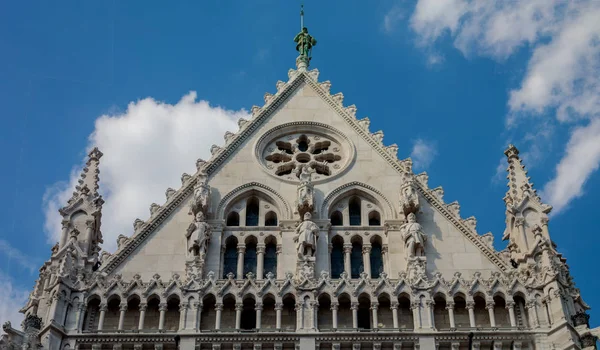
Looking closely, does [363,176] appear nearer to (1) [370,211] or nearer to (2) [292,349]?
(1) [370,211]

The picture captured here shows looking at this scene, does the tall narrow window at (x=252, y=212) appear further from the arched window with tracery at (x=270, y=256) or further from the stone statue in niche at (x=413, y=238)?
the stone statue in niche at (x=413, y=238)

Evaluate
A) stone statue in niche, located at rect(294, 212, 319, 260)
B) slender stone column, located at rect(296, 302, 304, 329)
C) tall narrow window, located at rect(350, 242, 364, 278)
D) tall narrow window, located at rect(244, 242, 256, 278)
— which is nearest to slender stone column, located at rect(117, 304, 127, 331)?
tall narrow window, located at rect(244, 242, 256, 278)

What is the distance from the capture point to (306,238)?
25.5 meters

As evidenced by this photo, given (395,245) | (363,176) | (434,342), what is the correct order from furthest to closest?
(363,176), (395,245), (434,342)

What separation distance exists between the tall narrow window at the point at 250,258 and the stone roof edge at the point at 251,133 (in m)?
2.47

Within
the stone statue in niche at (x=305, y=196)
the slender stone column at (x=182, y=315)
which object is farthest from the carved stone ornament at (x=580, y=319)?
the slender stone column at (x=182, y=315)

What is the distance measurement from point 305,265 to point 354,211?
307 centimetres

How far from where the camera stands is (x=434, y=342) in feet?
76.8

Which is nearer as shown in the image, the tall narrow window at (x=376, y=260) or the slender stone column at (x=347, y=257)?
the slender stone column at (x=347, y=257)

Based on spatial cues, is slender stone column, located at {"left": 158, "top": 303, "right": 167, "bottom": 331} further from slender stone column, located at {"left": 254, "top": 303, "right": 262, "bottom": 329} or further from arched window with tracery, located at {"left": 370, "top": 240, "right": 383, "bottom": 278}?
arched window with tracery, located at {"left": 370, "top": 240, "right": 383, "bottom": 278}

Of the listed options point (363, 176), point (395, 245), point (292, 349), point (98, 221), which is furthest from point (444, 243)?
point (98, 221)

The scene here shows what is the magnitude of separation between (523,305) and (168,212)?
31.6 ft

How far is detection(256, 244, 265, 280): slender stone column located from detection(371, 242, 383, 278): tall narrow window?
2.84 metres

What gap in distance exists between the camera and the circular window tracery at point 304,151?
28.4 m
